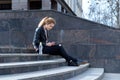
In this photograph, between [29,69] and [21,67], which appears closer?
[21,67]

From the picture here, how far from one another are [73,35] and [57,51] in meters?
3.62

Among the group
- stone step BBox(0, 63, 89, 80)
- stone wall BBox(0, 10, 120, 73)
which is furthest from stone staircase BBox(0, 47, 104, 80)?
stone wall BBox(0, 10, 120, 73)

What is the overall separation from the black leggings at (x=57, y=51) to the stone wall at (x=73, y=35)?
3434 mm

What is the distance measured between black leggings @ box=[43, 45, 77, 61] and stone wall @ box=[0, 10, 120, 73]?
135 inches

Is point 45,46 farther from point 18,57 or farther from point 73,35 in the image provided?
point 73,35

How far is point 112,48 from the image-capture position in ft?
42.9

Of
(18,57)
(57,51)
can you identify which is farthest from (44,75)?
(57,51)

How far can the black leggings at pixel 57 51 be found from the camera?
972cm

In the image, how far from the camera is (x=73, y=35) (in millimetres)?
13266

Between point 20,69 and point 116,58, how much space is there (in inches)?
276

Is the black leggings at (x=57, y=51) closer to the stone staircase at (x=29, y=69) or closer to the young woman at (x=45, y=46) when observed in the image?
the young woman at (x=45, y=46)

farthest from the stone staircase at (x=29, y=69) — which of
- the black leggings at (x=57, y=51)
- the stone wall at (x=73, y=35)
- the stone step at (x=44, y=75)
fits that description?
the stone wall at (x=73, y=35)

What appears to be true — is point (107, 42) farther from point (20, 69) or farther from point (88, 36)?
point (20, 69)

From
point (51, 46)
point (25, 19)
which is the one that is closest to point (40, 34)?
point (51, 46)
